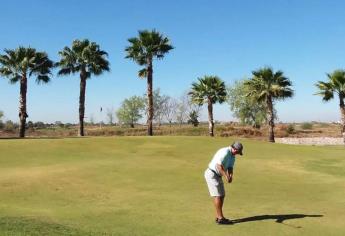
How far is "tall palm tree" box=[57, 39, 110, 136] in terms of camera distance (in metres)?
49.5

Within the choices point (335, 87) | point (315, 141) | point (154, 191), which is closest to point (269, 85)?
point (335, 87)

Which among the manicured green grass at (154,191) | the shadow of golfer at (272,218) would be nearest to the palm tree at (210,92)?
the manicured green grass at (154,191)

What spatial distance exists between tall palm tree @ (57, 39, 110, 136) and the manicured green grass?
56.6 ft

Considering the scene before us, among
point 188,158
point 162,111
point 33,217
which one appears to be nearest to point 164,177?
point 188,158

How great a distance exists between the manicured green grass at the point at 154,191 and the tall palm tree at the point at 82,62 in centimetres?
1727

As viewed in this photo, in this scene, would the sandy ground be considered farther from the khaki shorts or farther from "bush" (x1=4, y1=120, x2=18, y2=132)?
the khaki shorts

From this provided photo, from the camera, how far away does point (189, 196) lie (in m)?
16.6

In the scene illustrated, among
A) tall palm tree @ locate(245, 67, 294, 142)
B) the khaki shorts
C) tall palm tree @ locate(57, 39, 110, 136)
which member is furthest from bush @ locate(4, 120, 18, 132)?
the khaki shorts

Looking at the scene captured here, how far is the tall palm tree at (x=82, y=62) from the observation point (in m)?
49.5

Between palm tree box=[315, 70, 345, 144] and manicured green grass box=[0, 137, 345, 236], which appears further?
palm tree box=[315, 70, 345, 144]

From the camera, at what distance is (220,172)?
12.4 m

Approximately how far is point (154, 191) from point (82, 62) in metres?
34.3

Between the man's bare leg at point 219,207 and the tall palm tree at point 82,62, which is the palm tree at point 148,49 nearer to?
the tall palm tree at point 82,62

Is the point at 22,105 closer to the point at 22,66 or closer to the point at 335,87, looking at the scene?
the point at 22,66
